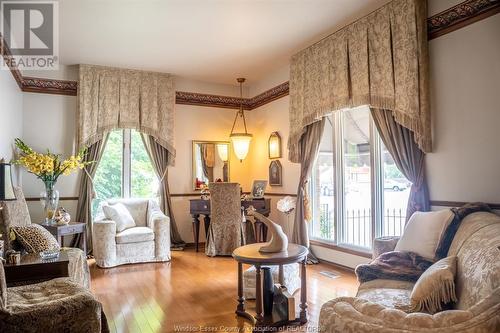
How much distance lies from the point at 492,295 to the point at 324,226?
3873 millimetres

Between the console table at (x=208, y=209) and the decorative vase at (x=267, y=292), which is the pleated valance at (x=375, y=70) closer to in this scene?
the console table at (x=208, y=209)

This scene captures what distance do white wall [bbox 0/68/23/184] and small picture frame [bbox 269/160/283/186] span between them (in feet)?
12.3

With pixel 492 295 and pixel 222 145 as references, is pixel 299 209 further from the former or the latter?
pixel 492 295

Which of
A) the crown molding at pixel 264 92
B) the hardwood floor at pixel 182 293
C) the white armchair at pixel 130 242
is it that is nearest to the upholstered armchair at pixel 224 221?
the hardwood floor at pixel 182 293

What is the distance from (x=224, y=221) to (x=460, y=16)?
385cm

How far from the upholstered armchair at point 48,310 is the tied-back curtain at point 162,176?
3.69m

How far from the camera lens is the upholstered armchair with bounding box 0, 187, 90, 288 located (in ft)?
9.29

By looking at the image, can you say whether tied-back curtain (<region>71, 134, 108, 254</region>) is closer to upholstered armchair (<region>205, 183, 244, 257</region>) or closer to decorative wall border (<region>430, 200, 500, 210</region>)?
upholstered armchair (<region>205, 183, 244, 257</region>)

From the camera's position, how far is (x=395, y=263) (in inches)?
99.0

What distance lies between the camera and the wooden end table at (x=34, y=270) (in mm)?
2498

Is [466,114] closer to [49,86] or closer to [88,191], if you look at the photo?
[88,191]

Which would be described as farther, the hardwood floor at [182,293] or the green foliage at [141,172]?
the green foliage at [141,172]

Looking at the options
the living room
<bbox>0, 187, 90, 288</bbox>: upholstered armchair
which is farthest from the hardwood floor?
<bbox>0, 187, 90, 288</bbox>: upholstered armchair

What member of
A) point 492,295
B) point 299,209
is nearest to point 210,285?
point 299,209
